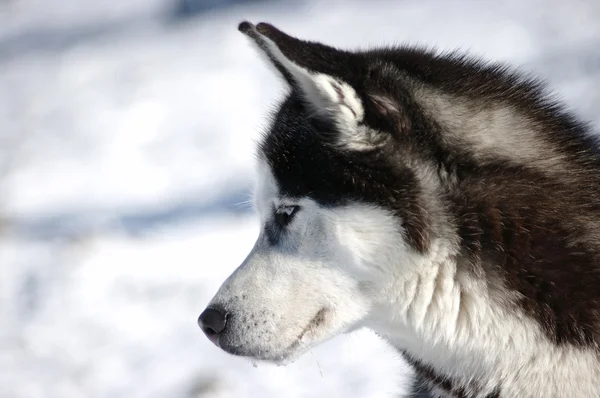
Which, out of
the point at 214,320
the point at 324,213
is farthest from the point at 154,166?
the point at 324,213

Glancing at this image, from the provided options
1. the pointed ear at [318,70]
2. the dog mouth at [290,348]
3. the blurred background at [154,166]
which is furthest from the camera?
the blurred background at [154,166]

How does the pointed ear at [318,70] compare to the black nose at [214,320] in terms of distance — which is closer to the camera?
the pointed ear at [318,70]

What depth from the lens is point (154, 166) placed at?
4391 millimetres

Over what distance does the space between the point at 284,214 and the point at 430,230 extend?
1.25 feet

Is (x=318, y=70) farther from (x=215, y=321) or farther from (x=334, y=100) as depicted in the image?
(x=215, y=321)

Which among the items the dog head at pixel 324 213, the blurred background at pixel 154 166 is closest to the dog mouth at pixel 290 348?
the dog head at pixel 324 213

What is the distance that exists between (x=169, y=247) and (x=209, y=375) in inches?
32.4

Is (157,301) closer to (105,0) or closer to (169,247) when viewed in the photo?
(169,247)

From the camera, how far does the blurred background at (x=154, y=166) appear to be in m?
3.33

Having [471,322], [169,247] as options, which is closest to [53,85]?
[169,247]

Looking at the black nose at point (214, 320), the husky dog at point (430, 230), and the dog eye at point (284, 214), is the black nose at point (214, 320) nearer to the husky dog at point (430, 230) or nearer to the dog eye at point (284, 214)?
the husky dog at point (430, 230)

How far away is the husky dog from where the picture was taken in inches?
74.9

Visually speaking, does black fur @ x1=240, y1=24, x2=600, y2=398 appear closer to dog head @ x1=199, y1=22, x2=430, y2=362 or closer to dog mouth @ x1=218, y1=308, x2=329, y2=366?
dog head @ x1=199, y1=22, x2=430, y2=362

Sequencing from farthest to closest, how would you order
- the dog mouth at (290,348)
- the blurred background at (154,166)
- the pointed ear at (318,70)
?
1. the blurred background at (154,166)
2. the dog mouth at (290,348)
3. the pointed ear at (318,70)
